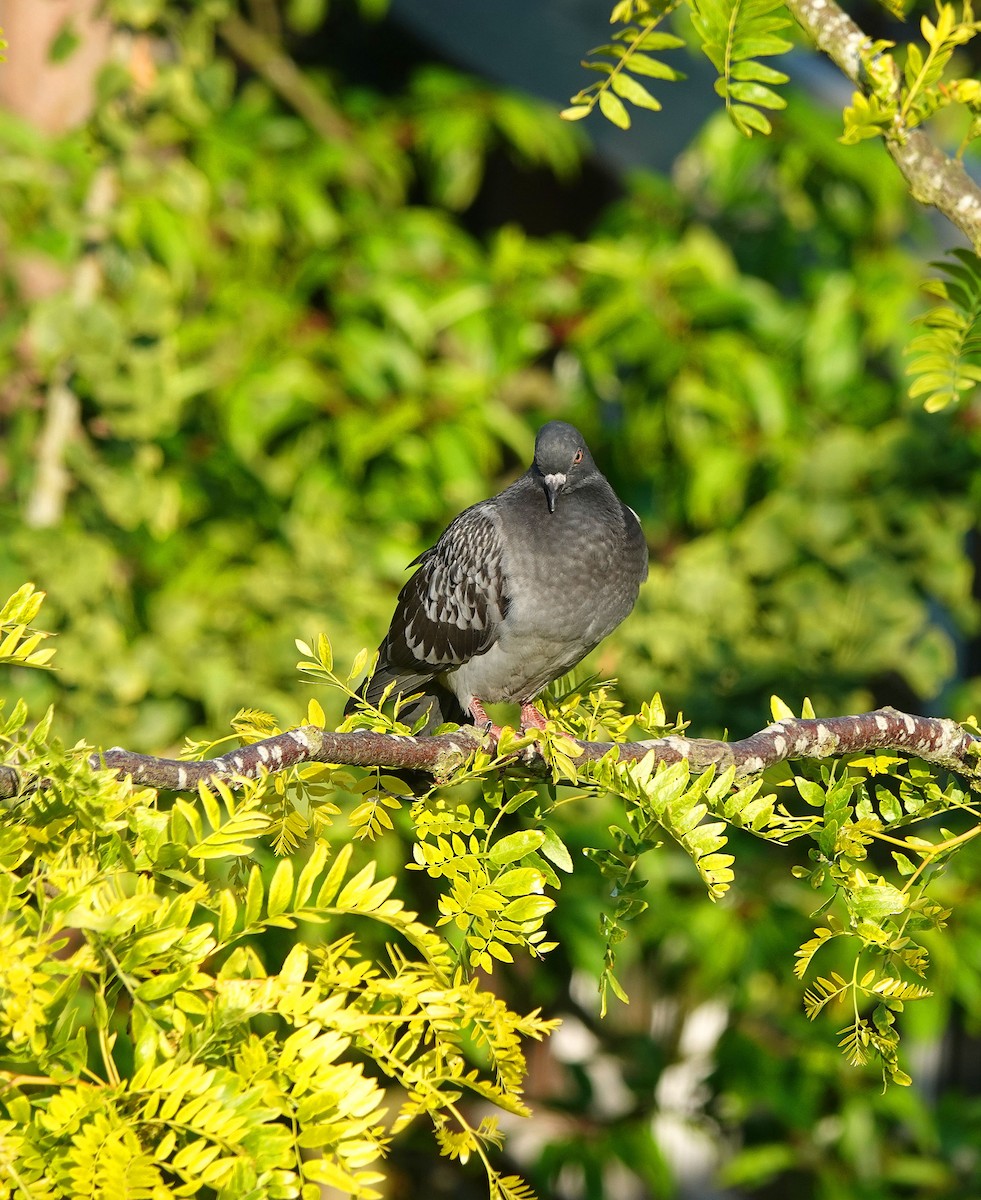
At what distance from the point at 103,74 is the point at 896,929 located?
12.4ft

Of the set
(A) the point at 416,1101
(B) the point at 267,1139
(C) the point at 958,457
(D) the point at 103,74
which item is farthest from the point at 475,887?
(D) the point at 103,74

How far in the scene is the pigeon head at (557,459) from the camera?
128 inches

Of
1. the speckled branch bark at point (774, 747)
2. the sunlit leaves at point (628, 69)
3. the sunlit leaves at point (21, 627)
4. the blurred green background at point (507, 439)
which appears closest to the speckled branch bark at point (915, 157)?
the sunlit leaves at point (628, 69)

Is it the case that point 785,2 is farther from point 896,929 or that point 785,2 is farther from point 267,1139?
point 267,1139

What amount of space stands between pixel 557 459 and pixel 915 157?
1306mm

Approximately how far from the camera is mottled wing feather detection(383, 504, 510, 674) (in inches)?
125

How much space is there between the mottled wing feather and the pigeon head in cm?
16

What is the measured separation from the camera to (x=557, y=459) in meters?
3.26

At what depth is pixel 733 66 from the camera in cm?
222

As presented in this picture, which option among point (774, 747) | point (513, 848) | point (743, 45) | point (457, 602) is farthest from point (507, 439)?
point (513, 848)

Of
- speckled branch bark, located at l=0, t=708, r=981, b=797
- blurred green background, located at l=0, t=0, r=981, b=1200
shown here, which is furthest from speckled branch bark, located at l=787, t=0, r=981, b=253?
blurred green background, located at l=0, t=0, r=981, b=1200

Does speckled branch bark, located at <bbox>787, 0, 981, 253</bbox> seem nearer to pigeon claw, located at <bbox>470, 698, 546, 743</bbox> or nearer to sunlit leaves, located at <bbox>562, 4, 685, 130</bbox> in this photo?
sunlit leaves, located at <bbox>562, 4, 685, 130</bbox>

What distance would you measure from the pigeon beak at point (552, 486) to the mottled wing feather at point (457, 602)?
0.48 ft

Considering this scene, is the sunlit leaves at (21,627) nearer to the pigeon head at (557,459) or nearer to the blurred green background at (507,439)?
the pigeon head at (557,459)
